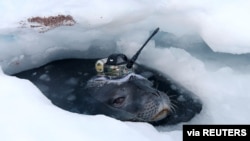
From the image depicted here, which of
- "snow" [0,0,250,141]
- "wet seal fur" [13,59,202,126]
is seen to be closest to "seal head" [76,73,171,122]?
"wet seal fur" [13,59,202,126]

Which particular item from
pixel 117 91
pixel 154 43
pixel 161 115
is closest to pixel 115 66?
pixel 117 91

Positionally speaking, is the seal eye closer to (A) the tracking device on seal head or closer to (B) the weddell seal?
(B) the weddell seal

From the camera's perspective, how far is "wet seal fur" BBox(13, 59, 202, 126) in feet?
8.60

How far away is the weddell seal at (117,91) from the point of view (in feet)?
8.62

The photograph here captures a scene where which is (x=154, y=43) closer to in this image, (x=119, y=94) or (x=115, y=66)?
(x=115, y=66)

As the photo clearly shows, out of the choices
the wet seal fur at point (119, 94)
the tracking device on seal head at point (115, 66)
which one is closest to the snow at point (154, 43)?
the wet seal fur at point (119, 94)

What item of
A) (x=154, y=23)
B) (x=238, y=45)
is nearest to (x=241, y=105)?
(x=238, y=45)

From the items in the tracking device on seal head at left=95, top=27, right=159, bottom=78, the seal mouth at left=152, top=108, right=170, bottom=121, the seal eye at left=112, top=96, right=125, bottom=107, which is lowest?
the seal mouth at left=152, top=108, right=170, bottom=121

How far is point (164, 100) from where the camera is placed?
2664mm

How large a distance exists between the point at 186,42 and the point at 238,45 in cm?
52

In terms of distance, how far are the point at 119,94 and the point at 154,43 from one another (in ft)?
2.43

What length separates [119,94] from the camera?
8.77 feet

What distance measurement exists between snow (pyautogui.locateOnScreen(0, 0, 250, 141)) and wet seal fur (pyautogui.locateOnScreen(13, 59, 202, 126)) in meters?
0.07

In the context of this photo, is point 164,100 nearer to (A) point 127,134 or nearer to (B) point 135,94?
(B) point 135,94
